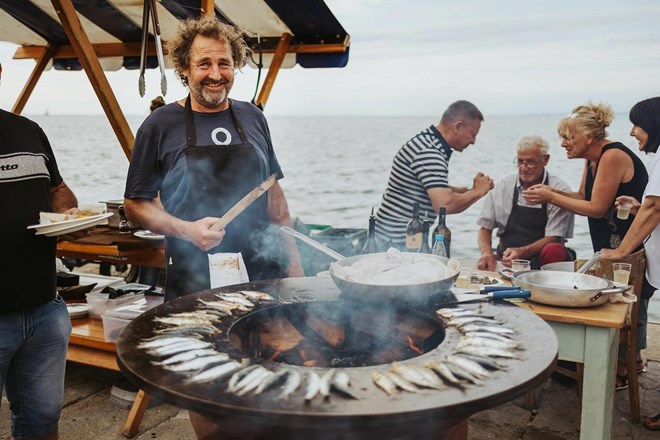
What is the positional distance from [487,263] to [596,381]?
2.00 meters

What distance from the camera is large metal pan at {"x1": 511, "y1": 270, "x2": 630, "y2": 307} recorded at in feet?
9.65

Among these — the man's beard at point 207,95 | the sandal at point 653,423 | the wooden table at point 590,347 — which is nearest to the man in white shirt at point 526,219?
the sandal at point 653,423

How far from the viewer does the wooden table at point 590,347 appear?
2.88m

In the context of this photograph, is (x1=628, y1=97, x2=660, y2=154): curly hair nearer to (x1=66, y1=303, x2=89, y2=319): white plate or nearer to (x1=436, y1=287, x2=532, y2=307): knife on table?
(x1=436, y1=287, x2=532, y2=307): knife on table

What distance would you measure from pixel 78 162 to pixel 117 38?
109 ft

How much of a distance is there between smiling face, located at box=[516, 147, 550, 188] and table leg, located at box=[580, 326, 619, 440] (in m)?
2.28

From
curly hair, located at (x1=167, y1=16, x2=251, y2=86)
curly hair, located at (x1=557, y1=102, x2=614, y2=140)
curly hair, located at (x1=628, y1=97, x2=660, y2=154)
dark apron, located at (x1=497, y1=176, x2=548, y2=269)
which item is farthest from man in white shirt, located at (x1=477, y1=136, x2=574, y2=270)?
curly hair, located at (x1=167, y1=16, x2=251, y2=86)

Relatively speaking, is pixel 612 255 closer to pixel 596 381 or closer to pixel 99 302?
pixel 596 381

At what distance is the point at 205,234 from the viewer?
2.50m

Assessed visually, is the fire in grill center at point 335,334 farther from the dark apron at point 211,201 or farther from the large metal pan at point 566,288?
the large metal pan at point 566,288

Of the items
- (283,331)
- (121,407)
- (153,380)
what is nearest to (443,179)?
(283,331)

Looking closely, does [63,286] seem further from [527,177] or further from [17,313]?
[527,177]

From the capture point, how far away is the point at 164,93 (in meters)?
4.40

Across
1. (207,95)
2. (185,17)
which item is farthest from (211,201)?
(185,17)
